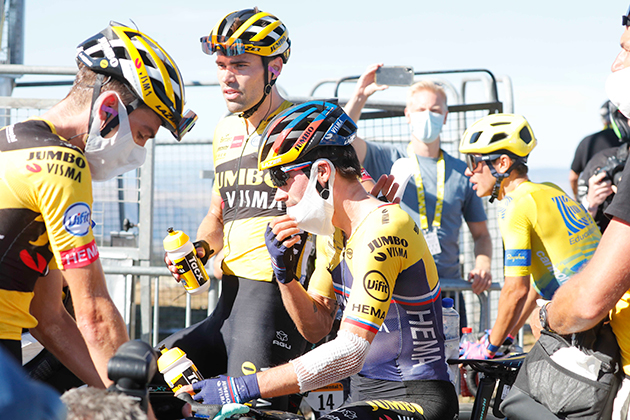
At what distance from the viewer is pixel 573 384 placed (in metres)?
2.44

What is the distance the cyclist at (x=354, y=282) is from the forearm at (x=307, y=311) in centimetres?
7

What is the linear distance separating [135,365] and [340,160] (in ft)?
5.51

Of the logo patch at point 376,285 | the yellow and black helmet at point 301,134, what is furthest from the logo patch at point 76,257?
the logo patch at point 376,285

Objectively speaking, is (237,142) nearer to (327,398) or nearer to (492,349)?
(327,398)

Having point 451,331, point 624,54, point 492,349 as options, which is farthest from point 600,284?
point 492,349

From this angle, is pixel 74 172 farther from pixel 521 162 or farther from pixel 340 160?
pixel 521 162

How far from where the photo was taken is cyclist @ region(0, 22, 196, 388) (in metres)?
2.15

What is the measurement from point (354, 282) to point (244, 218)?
4.74ft

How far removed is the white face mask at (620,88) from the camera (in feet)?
7.72

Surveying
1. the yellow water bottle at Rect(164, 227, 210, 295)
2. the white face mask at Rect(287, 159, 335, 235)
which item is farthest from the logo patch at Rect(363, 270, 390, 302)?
the yellow water bottle at Rect(164, 227, 210, 295)

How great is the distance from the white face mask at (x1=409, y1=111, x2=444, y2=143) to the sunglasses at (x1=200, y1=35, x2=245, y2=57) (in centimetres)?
261

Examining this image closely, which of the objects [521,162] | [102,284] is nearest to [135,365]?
[102,284]

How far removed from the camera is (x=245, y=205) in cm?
387

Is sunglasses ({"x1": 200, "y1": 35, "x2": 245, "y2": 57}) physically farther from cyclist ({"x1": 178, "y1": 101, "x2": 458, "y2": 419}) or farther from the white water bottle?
the white water bottle
